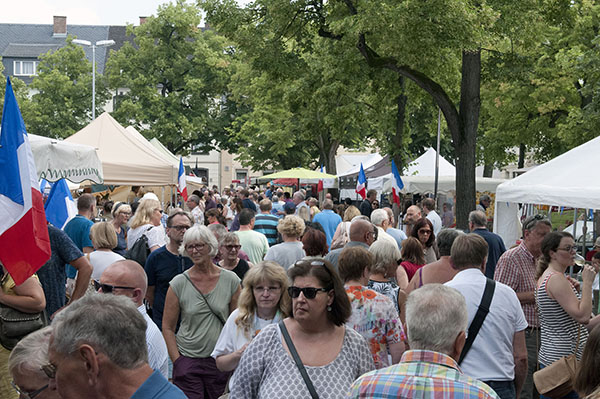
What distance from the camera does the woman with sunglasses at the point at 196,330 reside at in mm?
5809

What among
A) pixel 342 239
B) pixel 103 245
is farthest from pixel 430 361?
pixel 342 239

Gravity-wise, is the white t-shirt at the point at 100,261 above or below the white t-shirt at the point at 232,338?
above

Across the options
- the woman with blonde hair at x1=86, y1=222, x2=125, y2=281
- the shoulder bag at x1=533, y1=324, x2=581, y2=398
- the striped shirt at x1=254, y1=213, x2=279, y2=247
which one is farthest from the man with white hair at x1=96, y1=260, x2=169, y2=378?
the striped shirt at x1=254, y1=213, x2=279, y2=247

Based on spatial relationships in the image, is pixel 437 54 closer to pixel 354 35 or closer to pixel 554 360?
pixel 354 35

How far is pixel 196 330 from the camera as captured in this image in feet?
19.2

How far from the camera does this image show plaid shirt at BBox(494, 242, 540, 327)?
7316 millimetres

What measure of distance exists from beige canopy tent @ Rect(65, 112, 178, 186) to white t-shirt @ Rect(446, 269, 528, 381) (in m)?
11.3

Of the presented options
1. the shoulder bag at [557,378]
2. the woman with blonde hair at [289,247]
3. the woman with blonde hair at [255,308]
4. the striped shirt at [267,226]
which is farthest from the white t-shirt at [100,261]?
the striped shirt at [267,226]

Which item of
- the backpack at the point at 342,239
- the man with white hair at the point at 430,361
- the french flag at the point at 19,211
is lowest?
the backpack at the point at 342,239

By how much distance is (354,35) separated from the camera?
636 inches

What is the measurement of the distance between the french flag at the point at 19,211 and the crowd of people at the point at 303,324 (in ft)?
1.43

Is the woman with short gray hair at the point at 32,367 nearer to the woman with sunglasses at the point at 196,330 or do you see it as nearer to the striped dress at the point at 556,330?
the woman with sunglasses at the point at 196,330

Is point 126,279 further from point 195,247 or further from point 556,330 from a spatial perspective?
point 556,330

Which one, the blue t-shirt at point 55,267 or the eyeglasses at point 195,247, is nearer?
the eyeglasses at point 195,247
